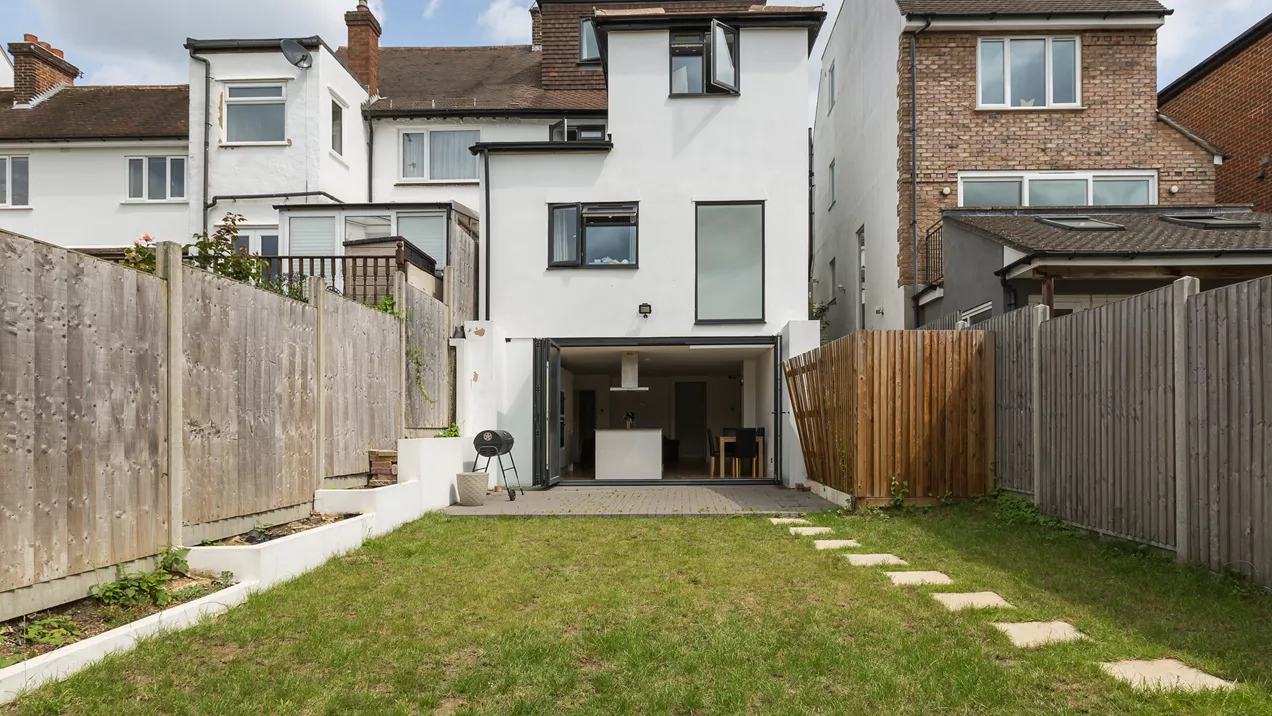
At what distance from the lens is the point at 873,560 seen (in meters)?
7.62

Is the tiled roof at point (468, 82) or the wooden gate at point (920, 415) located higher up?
the tiled roof at point (468, 82)

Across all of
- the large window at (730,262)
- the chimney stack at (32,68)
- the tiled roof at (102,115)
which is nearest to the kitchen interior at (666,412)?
the large window at (730,262)

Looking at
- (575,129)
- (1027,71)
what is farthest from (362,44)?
(1027,71)

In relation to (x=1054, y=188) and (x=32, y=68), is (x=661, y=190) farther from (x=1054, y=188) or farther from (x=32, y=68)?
(x=32, y=68)

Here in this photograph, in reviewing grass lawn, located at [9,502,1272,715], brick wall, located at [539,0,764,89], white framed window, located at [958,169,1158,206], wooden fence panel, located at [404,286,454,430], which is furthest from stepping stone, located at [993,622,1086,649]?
brick wall, located at [539,0,764,89]

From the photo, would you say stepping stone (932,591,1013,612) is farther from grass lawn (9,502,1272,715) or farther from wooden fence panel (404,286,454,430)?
wooden fence panel (404,286,454,430)

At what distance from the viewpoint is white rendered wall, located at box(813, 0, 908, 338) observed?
57.9 ft

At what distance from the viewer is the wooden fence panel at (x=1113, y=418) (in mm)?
6828

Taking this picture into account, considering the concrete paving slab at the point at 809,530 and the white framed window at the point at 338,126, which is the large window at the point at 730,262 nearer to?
the concrete paving slab at the point at 809,530

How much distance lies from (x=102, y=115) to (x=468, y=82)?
28.1 ft

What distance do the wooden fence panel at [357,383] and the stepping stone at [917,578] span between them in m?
5.42

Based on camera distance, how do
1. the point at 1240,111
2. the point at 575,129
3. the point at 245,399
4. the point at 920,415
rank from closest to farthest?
the point at 245,399, the point at 920,415, the point at 1240,111, the point at 575,129

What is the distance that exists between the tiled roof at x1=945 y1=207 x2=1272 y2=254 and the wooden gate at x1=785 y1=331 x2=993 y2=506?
5.87 feet

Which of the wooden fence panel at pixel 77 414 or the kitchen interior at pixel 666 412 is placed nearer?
the wooden fence panel at pixel 77 414
